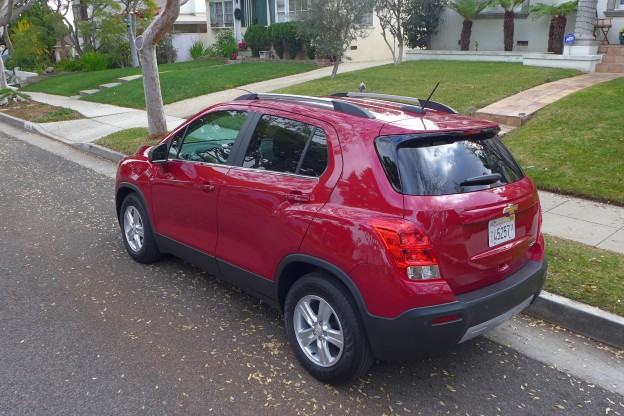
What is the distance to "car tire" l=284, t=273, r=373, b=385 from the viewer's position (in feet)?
11.3

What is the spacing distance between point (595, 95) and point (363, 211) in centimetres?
926

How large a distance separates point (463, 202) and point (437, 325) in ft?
2.36

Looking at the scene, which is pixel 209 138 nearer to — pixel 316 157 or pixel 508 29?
pixel 316 157

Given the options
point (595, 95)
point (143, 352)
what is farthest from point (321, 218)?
point (595, 95)

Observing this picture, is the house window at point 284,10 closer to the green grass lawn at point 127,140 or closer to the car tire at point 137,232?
the green grass lawn at point 127,140

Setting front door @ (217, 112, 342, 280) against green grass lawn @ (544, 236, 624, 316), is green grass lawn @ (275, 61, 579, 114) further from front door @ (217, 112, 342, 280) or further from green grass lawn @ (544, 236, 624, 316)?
front door @ (217, 112, 342, 280)

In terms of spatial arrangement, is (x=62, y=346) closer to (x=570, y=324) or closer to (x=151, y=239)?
(x=151, y=239)

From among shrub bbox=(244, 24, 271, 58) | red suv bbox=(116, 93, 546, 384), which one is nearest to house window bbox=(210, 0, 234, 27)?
shrub bbox=(244, 24, 271, 58)

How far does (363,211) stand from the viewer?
3369 mm

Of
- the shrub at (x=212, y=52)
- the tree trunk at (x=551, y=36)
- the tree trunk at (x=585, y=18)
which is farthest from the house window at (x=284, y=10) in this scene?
the tree trunk at (x=585, y=18)

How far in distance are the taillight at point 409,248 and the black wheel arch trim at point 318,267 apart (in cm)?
32

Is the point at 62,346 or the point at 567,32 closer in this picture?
the point at 62,346

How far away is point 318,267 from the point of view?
3619 millimetres

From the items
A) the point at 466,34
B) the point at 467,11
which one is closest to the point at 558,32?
the point at 467,11
